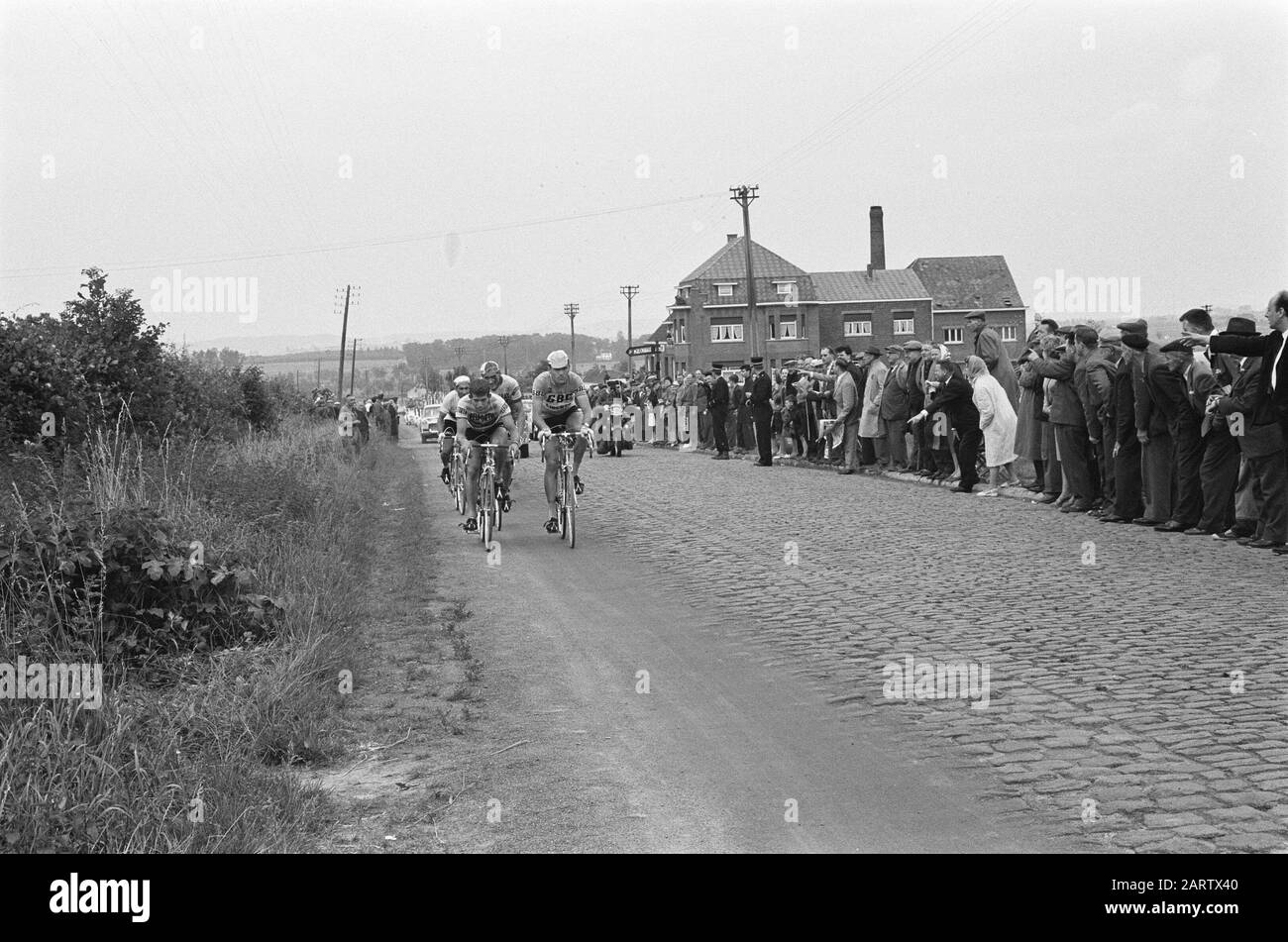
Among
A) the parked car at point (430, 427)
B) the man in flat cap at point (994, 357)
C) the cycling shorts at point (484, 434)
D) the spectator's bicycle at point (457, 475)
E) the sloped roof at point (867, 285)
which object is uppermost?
the sloped roof at point (867, 285)

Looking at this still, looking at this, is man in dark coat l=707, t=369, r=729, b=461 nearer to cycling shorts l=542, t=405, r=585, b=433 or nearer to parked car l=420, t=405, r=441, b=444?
cycling shorts l=542, t=405, r=585, b=433

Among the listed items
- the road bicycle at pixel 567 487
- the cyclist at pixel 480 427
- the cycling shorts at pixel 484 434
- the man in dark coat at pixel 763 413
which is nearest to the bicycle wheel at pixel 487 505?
the cyclist at pixel 480 427

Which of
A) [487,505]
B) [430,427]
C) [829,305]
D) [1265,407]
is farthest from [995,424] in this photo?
[829,305]

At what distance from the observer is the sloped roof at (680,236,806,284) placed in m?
103

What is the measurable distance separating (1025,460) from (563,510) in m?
7.13


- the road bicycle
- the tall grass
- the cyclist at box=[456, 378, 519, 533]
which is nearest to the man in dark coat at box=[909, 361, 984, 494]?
the road bicycle

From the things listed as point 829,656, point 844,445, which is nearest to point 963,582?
point 829,656

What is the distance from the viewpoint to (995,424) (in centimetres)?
1970

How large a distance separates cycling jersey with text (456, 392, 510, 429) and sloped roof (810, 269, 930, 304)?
298 ft

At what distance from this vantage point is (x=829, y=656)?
349 inches

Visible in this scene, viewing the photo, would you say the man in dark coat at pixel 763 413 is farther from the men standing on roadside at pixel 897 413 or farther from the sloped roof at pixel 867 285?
the sloped roof at pixel 867 285

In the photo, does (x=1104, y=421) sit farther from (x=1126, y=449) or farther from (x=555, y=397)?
(x=555, y=397)

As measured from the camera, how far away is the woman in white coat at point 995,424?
64.3ft

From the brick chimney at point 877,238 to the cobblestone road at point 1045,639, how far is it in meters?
93.7
